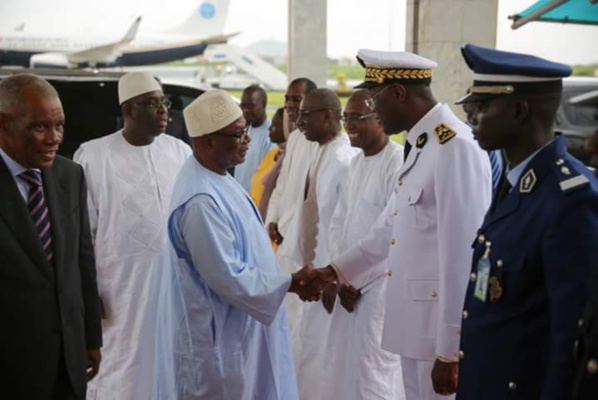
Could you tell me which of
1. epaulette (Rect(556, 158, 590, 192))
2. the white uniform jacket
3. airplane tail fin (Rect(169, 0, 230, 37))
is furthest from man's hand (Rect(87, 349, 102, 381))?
airplane tail fin (Rect(169, 0, 230, 37))

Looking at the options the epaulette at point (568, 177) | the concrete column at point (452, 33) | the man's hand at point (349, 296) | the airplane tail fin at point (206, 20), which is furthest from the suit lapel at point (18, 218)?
the airplane tail fin at point (206, 20)

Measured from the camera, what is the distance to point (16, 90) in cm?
257

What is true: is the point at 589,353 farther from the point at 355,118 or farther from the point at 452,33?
the point at 452,33

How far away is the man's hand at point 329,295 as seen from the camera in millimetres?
4203

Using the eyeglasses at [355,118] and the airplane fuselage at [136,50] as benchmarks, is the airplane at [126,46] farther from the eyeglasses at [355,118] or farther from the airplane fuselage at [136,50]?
the eyeglasses at [355,118]

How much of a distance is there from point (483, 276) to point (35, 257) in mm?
1517

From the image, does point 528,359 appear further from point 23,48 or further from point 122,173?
point 23,48

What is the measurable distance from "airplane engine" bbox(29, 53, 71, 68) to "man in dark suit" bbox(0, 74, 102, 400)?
32681 millimetres

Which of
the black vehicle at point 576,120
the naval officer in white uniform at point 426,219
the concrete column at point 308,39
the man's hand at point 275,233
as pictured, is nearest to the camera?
the naval officer in white uniform at point 426,219

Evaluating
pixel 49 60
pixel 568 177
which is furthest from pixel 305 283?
pixel 49 60

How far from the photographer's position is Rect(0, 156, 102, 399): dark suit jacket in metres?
2.51

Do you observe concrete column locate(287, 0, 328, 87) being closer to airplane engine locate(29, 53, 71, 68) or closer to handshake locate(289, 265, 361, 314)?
handshake locate(289, 265, 361, 314)

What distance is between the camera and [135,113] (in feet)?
14.0

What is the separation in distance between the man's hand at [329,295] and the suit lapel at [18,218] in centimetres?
198
